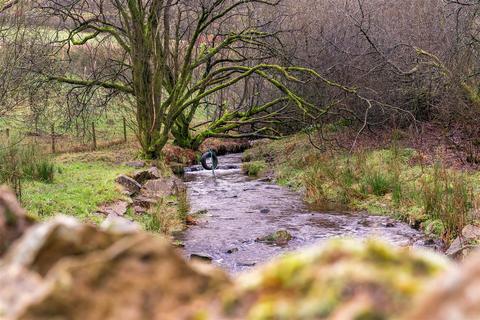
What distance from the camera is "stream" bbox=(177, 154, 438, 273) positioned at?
26.6 ft

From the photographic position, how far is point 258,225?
32.0 ft

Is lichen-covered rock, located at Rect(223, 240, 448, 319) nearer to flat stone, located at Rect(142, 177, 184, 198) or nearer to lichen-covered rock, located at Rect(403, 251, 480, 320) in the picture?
lichen-covered rock, located at Rect(403, 251, 480, 320)

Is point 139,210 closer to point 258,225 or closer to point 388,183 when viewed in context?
point 258,225

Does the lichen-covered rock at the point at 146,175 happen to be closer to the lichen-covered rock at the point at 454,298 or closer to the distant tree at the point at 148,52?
the distant tree at the point at 148,52

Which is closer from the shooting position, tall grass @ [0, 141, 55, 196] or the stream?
the stream

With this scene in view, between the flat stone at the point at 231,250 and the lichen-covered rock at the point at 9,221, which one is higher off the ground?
the lichen-covered rock at the point at 9,221

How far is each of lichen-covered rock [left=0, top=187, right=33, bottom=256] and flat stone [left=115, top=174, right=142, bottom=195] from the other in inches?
391

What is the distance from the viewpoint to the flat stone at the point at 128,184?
37.7 ft

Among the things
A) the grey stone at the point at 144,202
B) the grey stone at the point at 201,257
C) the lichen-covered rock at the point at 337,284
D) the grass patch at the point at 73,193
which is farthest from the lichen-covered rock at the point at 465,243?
the lichen-covered rock at the point at 337,284

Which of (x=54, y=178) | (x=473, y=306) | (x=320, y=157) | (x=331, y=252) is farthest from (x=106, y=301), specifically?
(x=320, y=157)

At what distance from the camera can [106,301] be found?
3.51 feet

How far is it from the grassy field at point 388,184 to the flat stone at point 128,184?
3.68m

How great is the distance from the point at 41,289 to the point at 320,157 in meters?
14.2

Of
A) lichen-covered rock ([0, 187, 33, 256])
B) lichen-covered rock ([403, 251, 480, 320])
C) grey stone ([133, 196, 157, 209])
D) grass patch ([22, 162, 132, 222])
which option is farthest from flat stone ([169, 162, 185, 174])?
lichen-covered rock ([403, 251, 480, 320])
